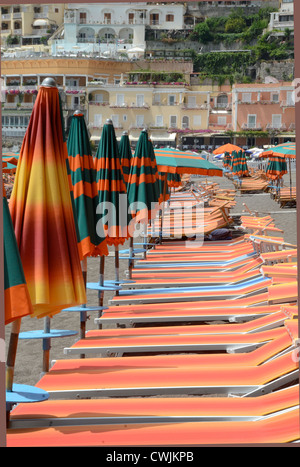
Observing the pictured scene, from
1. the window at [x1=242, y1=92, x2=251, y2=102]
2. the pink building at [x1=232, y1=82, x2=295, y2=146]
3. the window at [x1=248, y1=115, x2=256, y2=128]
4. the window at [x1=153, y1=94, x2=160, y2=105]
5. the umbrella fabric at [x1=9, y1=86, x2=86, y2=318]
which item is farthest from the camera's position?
the window at [x1=153, y1=94, x2=160, y2=105]

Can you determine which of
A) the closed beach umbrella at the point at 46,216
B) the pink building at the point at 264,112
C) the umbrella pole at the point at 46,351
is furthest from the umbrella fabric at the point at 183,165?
the pink building at the point at 264,112

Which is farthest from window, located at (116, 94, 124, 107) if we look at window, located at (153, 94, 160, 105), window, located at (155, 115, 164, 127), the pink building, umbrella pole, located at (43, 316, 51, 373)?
umbrella pole, located at (43, 316, 51, 373)

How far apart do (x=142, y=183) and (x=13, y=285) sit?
5.00m

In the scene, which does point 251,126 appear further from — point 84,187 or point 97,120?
point 84,187

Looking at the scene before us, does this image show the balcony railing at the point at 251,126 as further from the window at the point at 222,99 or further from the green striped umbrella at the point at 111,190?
the green striped umbrella at the point at 111,190

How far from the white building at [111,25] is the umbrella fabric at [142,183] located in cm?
6037

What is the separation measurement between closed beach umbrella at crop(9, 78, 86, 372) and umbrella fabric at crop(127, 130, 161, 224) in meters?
3.95

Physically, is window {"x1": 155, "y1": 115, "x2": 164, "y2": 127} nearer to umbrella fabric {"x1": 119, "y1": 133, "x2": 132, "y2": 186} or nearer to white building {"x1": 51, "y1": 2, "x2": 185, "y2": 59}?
white building {"x1": 51, "y1": 2, "x2": 185, "y2": 59}

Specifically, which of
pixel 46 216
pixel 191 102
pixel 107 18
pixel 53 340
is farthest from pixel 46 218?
pixel 107 18

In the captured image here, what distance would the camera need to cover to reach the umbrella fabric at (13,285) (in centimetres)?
229

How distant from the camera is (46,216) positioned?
298 cm

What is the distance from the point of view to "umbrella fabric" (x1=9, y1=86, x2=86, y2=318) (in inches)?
115

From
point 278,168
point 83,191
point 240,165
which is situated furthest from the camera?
point 240,165

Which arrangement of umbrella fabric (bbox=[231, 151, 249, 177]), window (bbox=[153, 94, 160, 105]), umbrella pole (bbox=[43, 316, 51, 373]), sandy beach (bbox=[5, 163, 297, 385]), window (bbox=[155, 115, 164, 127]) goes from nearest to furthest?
umbrella pole (bbox=[43, 316, 51, 373]) < sandy beach (bbox=[5, 163, 297, 385]) < umbrella fabric (bbox=[231, 151, 249, 177]) < window (bbox=[155, 115, 164, 127]) < window (bbox=[153, 94, 160, 105])
